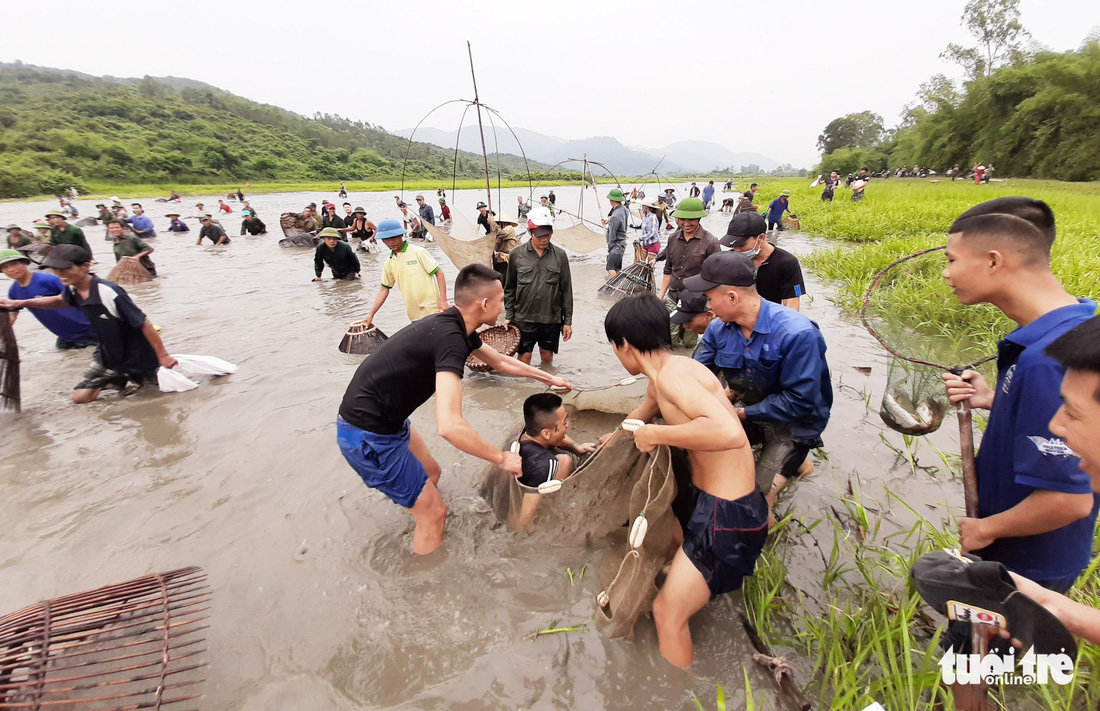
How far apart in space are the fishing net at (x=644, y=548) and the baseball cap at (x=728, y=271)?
959 millimetres

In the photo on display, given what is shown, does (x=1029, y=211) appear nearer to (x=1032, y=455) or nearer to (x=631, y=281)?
(x=1032, y=455)

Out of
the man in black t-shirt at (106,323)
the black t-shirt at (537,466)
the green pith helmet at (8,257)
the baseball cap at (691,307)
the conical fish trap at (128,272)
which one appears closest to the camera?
the black t-shirt at (537,466)

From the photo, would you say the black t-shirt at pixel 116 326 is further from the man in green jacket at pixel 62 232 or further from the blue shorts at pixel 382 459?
the man in green jacket at pixel 62 232

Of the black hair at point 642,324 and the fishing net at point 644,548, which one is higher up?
the black hair at point 642,324

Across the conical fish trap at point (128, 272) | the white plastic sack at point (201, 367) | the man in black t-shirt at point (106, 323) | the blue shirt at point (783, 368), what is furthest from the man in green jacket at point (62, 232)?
the blue shirt at point (783, 368)

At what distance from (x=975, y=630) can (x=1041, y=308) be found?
3.30ft

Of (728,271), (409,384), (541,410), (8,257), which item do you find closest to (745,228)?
(728,271)

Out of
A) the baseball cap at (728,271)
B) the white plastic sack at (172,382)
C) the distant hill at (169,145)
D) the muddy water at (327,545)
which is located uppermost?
the distant hill at (169,145)

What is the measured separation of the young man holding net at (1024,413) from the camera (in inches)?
51.8

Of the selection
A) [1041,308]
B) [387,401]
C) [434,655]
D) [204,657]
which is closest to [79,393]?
[204,657]

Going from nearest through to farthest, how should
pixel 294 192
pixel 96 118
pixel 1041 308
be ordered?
1. pixel 1041 308
2. pixel 294 192
3. pixel 96 118

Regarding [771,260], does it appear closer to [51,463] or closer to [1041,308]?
[1041,308]

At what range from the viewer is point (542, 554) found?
271 cm

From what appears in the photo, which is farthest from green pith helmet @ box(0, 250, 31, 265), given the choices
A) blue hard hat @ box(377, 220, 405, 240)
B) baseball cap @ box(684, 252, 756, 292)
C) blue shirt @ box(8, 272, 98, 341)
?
baseball cap @ box(684, 252, 756, 292)
